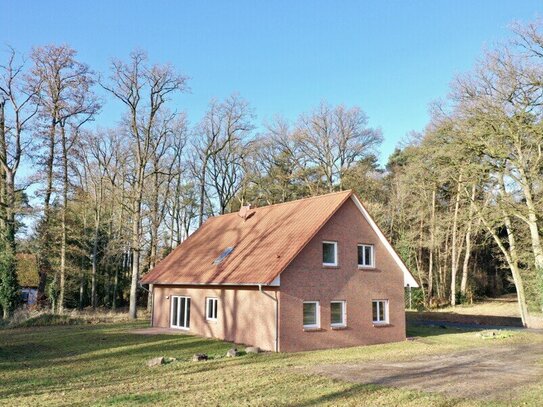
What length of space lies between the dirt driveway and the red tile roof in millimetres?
5276

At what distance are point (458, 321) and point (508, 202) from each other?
10117mm

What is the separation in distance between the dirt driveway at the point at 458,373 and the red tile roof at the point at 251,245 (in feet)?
17.3

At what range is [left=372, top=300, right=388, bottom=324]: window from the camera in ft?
68.5

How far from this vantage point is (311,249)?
61.5ft

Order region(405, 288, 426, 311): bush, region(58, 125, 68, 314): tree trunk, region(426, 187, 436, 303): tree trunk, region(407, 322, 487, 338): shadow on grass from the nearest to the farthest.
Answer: region(407, 322, 487, 338): shadow on grass → region(58, 125, 68, 314): tree trunk → region(426, 187, 436, 303): tree trunk → region(405, 288, 426, 311): bush

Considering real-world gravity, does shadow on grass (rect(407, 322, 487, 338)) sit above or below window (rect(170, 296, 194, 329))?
below

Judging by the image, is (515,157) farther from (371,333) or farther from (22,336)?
(22,336)

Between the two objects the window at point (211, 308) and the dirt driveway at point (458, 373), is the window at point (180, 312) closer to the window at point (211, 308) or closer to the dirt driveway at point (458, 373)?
the window at point (211, 308)

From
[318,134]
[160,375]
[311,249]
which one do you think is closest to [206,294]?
[311,249]

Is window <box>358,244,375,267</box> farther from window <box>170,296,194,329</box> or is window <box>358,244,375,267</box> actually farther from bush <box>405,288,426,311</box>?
bush <box>405,288,426,311</box>

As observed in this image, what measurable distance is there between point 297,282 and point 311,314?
153cm

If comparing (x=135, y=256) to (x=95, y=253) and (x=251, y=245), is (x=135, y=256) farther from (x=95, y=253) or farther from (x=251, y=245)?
(x=251, y=245)

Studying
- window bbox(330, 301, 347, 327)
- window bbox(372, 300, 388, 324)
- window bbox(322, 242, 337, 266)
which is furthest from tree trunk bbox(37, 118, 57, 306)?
window bbox(372, 300, 388, 324)

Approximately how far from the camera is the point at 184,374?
12.3 metres
